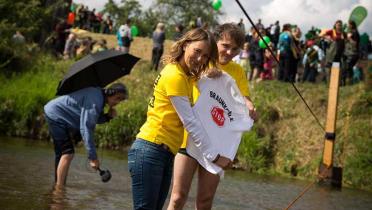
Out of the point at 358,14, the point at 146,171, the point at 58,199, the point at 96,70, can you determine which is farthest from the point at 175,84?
the point at 358,14

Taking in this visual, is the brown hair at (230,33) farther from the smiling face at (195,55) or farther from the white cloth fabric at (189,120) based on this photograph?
the white cloth fabric at (189,120)

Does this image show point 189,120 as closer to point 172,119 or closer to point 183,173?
point 172,119

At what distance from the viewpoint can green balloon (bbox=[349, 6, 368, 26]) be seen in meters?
19.3

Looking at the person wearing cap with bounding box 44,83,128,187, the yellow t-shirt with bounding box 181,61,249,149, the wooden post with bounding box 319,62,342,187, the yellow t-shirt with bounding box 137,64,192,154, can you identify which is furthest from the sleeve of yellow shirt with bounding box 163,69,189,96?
the wooden post with bounding box 319,62,342,187

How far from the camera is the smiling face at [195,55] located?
15.9 feet

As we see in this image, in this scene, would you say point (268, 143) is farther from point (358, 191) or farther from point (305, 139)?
point (358, 191)

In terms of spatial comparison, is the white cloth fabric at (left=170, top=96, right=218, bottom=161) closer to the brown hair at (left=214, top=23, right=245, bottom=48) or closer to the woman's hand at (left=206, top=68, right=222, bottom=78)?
the woman's hand at (left=206, top=68, right=222, bottom=78)

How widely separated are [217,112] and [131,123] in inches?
524

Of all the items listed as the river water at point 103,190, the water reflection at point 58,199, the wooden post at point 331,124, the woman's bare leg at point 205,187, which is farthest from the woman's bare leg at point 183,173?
the wooden post at point 331,124

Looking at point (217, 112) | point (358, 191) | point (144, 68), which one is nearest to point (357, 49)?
point (358, 191)

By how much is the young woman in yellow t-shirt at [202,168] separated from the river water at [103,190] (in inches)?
100

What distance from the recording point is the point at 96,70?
982 cm

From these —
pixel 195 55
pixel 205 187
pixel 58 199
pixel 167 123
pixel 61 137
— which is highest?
pixel 195 55

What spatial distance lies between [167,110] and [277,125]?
44.2 ft
